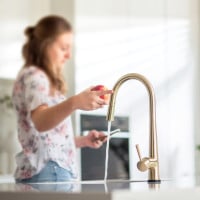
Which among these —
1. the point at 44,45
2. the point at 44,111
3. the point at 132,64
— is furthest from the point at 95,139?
the point at 132,64

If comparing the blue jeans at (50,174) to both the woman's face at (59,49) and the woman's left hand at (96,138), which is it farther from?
the woman's face at (59,49)

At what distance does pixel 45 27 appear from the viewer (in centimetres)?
248

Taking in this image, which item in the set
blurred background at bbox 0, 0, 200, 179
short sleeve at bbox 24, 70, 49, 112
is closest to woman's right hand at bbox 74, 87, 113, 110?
short sleeve at bbox 24, 70, 49, 112

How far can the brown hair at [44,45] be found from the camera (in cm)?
244

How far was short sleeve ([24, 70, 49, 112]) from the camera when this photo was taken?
2244 mm

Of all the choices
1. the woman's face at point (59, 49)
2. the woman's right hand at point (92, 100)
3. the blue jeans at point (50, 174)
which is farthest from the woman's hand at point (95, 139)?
the woman's face at point (59, 49)

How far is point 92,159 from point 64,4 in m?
0.89

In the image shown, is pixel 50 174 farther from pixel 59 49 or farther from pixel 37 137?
pixel 59 49

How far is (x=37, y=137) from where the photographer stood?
234 cm

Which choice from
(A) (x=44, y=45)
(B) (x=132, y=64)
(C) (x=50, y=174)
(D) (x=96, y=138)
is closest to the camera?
(D) (x=96, y=138)

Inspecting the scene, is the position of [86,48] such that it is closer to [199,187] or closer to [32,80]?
[32,80]

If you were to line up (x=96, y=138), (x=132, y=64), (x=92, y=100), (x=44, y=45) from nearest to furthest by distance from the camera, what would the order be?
(x=92, y=100) → (x=96, y=138) → (x=44, y=45) → (x=132, y=64)

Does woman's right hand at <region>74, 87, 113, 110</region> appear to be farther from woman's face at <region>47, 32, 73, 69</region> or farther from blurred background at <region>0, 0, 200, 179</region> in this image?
blurred background at <region>0, 0, 200, 179</region>

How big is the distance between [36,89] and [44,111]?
198 millimetres
